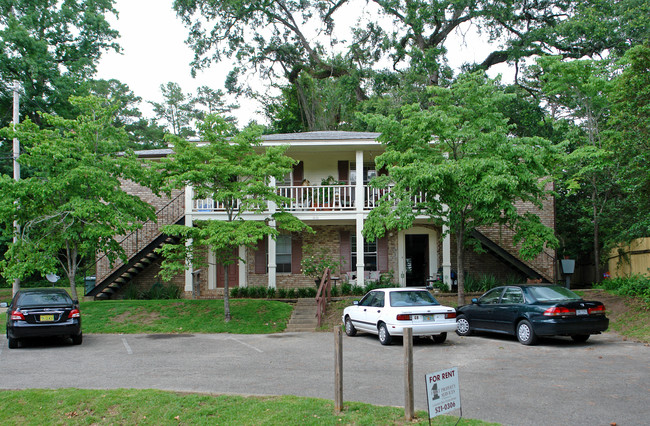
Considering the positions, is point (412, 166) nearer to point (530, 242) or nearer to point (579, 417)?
point (530, 242)

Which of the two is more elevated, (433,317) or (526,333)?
(433,317)

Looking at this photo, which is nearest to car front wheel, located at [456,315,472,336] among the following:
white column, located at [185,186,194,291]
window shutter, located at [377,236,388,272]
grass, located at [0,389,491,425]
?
grass, located at [0,389,491,425]

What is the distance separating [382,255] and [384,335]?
10183mm

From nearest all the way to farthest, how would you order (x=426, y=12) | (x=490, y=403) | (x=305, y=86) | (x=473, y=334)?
(x=490, y=403) → (x=473, y=334) → (x=426, y=12) → (x=305, y=86)

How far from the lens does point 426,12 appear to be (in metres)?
32.5

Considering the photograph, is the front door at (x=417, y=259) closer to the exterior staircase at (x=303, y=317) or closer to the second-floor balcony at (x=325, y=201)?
the second-floor balcony at (x=325, y=201)

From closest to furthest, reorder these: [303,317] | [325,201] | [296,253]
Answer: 1. [303,317]
2. [325,201]
3. [296,253]

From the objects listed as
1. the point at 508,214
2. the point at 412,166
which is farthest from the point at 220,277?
the point at 508,214

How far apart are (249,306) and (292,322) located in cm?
207

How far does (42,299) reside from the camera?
13945 mm

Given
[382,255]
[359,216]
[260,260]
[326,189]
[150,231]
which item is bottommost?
[260,260]

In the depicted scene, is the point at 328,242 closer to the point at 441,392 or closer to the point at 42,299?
the point at 42,299

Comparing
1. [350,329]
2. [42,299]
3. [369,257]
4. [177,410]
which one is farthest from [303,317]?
[177,410]

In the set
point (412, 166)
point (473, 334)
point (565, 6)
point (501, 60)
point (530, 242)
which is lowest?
point (473, 334)
